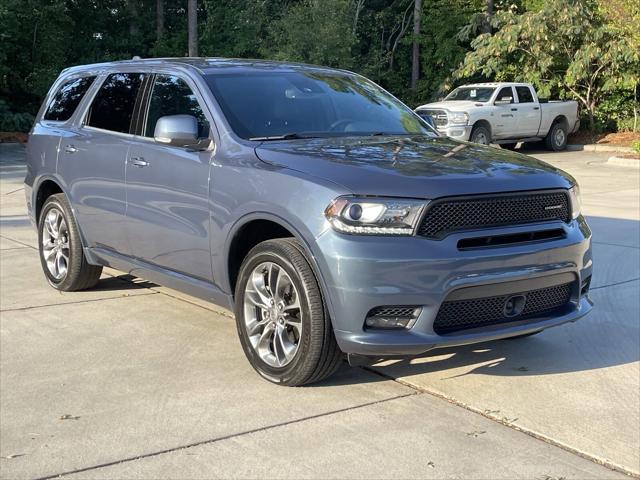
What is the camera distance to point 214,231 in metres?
4.99

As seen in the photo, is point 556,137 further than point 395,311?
Yes

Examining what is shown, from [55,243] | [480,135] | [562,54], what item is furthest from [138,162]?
[562,54]

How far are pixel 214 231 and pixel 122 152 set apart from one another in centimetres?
139

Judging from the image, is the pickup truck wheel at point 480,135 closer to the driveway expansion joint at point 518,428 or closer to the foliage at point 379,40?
Answer: the foliage at point 379,40

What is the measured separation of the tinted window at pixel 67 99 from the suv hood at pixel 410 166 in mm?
2690

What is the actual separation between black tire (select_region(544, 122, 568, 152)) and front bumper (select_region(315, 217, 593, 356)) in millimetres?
20121

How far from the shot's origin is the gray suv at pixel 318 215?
4.14 meters

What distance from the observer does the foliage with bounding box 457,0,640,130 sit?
933 inches

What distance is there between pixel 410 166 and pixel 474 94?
18.2 m

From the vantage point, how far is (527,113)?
2212 centimetres

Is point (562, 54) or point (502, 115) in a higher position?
point (562, 54)

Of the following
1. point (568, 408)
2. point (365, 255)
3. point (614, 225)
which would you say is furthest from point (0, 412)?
point (614, 225)

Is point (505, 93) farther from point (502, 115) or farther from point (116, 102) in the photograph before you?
point (116, 102)

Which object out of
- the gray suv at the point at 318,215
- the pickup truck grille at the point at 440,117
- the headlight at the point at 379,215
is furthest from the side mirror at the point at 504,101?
the headlight at the point at 379,215
